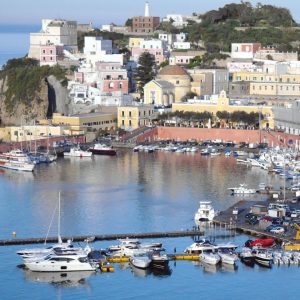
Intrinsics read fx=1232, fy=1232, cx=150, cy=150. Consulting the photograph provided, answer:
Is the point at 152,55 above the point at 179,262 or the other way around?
above

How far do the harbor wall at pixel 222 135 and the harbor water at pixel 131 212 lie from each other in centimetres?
142

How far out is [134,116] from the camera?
24453 mm

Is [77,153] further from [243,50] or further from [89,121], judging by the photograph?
[243,50]

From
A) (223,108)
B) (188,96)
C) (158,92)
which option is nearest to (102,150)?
(223,108)

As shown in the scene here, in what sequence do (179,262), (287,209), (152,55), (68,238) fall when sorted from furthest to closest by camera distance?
1. (152,55)
2. (287,209)
3. (68,238)
4. (179,262)

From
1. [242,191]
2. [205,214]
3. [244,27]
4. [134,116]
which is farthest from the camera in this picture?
[244,27]

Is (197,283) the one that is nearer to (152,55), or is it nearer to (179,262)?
(179,262)

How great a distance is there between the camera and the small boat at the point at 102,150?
22.2m

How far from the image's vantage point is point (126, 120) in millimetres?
24562

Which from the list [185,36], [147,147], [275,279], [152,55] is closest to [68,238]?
[275,279]

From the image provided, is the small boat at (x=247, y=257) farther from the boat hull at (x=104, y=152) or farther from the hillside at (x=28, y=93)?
the hillside at (x=28, y=93)

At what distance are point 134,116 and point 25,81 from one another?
3479mm

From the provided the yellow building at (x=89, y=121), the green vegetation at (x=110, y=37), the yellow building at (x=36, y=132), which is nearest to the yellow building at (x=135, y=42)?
the green vegetation at (x=110, y=37)

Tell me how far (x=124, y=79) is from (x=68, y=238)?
13193 mm
